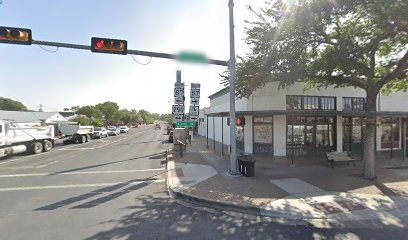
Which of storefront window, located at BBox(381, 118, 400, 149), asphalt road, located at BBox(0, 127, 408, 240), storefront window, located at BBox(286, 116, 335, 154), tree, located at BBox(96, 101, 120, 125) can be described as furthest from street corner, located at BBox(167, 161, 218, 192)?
tree, located at BBox(96, 101, 120, 125)

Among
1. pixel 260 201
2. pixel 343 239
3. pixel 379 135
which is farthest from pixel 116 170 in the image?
pixel 379 135

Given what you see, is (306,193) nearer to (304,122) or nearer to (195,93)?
(304,122)

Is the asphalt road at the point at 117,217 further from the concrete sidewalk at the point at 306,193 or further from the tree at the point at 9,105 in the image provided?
the tree at the point at 9,105

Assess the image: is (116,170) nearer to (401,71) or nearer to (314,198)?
(314,198)

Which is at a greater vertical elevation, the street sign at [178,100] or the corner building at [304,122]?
the street sign at [178,100]

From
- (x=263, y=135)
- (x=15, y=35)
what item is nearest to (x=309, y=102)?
(x=263, y=135)

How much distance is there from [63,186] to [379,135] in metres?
20.1

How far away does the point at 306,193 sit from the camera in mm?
8500

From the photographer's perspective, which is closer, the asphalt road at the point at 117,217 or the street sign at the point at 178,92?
the asphalt road at the point at 117,217

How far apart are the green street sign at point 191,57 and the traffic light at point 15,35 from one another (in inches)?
210

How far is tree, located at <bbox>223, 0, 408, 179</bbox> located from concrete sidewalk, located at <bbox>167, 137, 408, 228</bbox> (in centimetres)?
186

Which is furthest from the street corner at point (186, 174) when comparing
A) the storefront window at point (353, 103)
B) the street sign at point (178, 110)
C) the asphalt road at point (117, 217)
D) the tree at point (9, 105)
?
the tree at point (9, 105)

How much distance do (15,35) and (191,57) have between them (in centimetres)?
617

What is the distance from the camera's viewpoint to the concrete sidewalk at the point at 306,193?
666 cm
